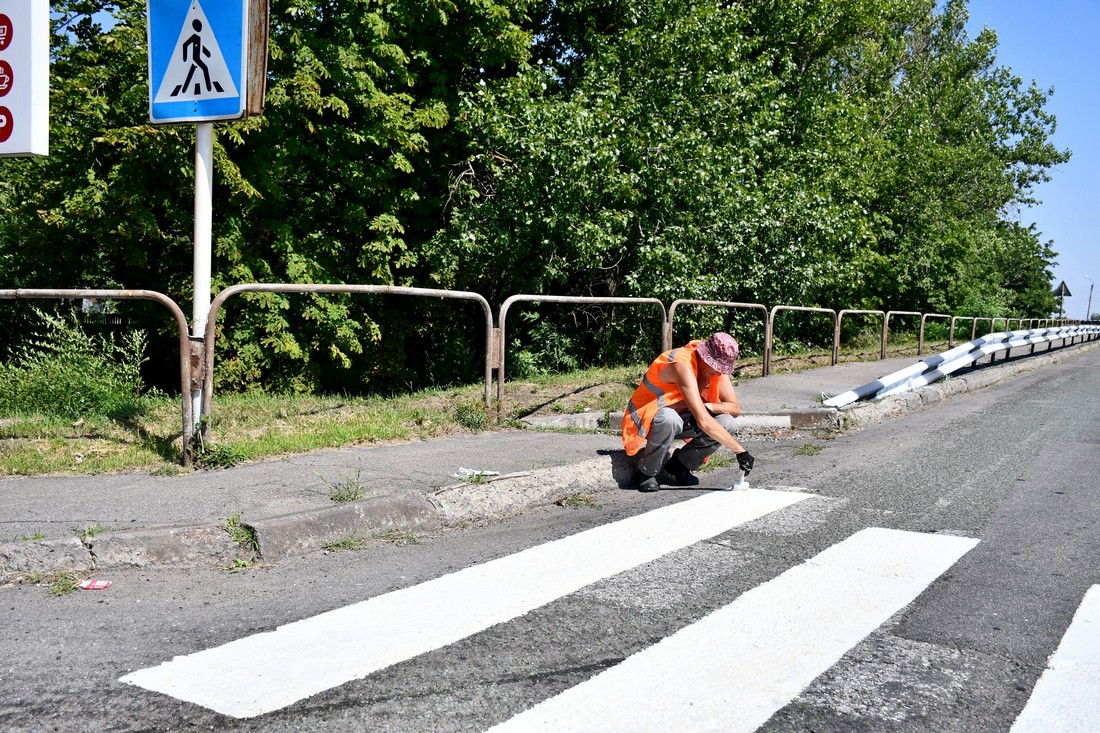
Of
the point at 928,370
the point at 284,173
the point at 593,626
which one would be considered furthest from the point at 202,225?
the point at 928,370

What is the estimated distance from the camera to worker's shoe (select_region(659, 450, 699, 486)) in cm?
692

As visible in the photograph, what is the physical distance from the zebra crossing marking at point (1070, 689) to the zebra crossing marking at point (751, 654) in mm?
679

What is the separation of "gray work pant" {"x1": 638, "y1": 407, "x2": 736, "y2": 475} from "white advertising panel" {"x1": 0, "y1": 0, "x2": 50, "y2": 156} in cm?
481

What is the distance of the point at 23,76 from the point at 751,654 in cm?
602

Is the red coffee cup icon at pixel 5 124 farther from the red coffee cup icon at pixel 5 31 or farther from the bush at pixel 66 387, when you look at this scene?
the bush at pixel 66 387

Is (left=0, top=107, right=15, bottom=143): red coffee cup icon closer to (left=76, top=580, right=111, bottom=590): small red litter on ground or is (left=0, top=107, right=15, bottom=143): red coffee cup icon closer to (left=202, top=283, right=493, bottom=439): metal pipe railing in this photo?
(left=202, top=283, right=493, bottom=439): metal pipe railing

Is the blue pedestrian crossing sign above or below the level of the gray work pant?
above

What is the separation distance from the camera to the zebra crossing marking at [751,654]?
9.58ft

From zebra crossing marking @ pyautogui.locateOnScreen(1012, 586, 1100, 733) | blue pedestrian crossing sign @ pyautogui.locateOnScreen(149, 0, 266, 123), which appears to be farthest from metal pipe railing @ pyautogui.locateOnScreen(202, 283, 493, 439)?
zebra crossing marking @ pyautogui.locateOnScreen(1012, 586, 1100, 733)

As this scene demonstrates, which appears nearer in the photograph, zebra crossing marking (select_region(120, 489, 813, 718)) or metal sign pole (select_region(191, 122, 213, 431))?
zebra crossing marking (select_region(120, 489, 813, 718))

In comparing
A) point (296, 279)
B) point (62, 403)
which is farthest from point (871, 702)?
point (296, 279)

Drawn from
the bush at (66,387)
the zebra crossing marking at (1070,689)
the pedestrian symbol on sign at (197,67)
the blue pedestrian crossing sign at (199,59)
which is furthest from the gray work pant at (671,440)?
the bush at (66,387)

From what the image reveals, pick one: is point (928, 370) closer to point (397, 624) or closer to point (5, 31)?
point (397, 624)

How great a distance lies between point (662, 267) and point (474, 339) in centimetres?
622
